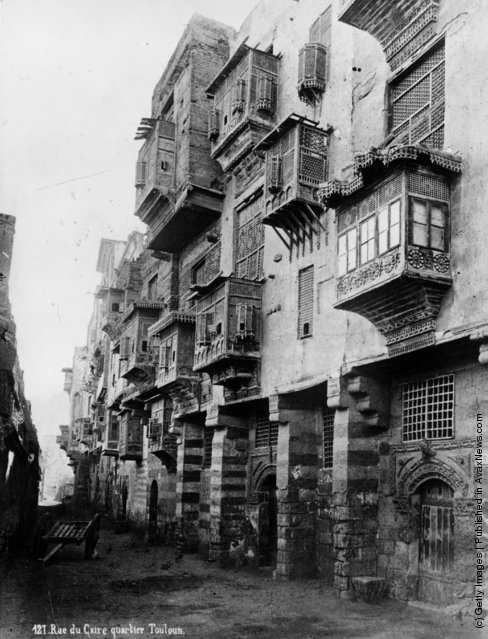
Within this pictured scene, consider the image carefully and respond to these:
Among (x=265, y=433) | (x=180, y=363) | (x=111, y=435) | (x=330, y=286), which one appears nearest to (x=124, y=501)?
(x=111, y=435)

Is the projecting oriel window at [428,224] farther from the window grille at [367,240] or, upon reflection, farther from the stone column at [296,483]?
the stone column at [296,483]

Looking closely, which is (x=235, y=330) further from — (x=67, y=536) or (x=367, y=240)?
(x=67, y=536)

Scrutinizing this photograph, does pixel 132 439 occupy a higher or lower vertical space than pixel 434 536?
higher

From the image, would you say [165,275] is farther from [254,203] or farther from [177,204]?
[254,203]

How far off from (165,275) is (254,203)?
9380 millimetres

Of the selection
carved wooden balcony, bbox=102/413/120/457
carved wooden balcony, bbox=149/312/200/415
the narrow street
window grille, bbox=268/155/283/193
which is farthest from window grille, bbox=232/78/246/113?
carved wooden balcony, bbox=102/413/120/457

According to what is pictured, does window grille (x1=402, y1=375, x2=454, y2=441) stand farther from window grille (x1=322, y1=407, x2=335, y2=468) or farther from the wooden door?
window grille (x1=322, y1=407, x2=335, y2=468)

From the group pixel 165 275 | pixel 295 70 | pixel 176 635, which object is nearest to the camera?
pixel 176 635

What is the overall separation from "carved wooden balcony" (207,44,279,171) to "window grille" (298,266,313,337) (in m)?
5.13

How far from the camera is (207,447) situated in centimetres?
2444

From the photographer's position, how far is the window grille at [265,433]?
1998cm

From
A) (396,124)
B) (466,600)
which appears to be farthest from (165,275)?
(466,600)

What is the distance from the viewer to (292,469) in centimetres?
1723

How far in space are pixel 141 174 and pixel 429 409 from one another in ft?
57.8
